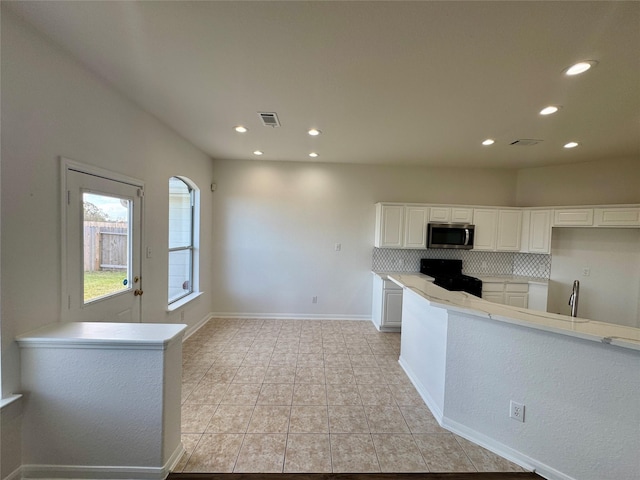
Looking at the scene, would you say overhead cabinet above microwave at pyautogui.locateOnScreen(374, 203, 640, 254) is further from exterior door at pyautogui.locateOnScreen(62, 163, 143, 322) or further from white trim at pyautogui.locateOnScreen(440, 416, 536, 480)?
exterior door at pyautogui.locateOnScreen(62, 163, 143, 322)

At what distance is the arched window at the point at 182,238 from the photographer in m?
3.71

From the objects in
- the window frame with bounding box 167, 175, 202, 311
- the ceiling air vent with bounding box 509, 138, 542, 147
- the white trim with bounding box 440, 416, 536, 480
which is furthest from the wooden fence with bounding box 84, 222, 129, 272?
the ceiling air vent with bounding box 509, 138, 542, 147

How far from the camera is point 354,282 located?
189 inches

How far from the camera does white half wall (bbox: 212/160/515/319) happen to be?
4688mm

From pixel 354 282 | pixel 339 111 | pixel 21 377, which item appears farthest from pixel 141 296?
pixel 354 282

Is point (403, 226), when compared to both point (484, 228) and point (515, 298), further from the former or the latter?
point (515, 298)

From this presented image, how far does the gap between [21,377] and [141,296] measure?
1185 millimetres

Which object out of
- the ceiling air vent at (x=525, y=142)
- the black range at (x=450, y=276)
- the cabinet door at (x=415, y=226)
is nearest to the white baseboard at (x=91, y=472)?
the black range at (x=450, y=276)

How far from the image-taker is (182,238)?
4.00 metres

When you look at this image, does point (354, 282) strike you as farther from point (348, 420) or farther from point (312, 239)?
point (348, 420)

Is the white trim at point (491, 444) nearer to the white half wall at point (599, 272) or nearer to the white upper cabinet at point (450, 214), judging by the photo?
the white upper cabinet at point (450, 214)

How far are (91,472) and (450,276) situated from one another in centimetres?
444

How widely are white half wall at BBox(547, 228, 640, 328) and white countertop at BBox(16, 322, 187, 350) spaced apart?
537 cm

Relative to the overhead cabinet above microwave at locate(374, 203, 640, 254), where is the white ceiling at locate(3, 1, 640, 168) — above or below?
above
